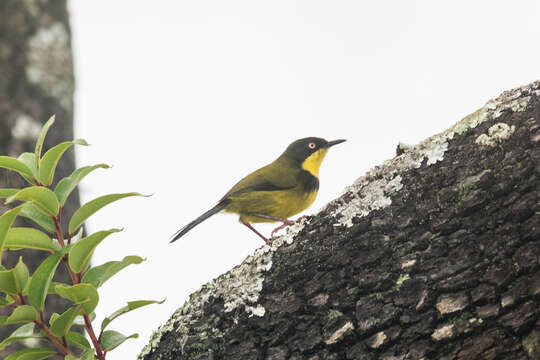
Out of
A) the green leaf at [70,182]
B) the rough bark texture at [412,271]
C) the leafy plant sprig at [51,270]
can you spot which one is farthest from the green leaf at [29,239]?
the rough bark texture at [412,271]

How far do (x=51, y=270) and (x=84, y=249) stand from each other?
0.35 ft

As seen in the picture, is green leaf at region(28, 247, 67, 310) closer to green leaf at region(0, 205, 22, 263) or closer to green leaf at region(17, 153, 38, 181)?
green leaf at region(0, 205, 22, 263)

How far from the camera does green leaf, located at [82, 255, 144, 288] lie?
1814 millimetres

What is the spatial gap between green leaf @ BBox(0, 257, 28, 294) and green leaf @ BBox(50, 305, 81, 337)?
144 mm

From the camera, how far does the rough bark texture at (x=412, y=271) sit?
1604mm

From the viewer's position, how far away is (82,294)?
1.70 m

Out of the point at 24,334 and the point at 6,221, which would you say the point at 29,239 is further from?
the point at 24,334

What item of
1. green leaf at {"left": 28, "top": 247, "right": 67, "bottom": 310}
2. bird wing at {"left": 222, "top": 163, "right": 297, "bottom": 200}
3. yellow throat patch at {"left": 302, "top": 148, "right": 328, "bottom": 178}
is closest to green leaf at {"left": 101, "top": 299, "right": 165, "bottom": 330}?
green leaf at {"left": 28, "top": 247, "right": 67, "bottom": 310}

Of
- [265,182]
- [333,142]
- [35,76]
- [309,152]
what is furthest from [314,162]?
[35,76]

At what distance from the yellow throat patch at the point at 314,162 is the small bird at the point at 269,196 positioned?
0.11 metres

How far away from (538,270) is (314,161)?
10.8ft

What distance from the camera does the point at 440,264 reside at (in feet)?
5.57

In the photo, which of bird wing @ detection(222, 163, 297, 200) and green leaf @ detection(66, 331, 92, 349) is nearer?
green leaf @ detection(66, 331, 92, 349)

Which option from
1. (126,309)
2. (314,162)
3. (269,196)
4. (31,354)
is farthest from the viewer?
(314,162)
